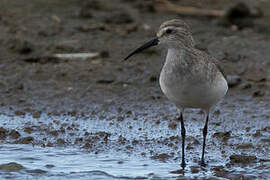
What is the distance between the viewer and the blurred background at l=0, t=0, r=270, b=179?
24.5 ft

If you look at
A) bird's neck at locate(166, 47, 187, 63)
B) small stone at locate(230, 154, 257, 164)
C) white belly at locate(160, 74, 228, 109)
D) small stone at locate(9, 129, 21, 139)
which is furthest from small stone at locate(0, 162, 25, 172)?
small stone at locate(230, 154, 257, 164)

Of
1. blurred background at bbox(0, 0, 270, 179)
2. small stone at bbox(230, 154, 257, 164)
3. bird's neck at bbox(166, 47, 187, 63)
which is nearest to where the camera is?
bird's neck at bbox(166, 47, 187, 63)

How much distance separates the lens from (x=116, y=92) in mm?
9859

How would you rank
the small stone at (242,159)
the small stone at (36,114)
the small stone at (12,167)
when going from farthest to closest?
the small stone at (36,114), the small stone at (12,167), the small stone at (242,159)

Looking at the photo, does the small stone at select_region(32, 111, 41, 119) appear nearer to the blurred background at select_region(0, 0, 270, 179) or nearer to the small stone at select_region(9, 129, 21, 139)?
the blurred background at select_region(0, 0, 270, 179)

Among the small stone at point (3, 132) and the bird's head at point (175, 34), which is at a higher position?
the bird's head at point (175, 34)

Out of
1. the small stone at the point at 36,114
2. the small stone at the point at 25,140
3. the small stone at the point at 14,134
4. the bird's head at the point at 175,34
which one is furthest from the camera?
the small stone at the point at 36,114

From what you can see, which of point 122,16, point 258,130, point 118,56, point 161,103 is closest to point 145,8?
point 122,16

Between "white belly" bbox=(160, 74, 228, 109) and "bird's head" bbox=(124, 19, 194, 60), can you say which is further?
"bird's head" bbox=(124, 19, 194, 60)

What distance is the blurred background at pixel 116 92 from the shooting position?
24.5ft

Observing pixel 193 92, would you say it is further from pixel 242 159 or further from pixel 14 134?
pixel 14 134

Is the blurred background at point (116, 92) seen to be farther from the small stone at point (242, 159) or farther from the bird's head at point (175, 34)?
the bird's head at point (175, 34)

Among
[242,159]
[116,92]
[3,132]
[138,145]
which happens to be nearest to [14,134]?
[3,132]

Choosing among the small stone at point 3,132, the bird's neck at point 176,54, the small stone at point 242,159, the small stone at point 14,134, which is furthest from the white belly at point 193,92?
the small stone at point 3,132
